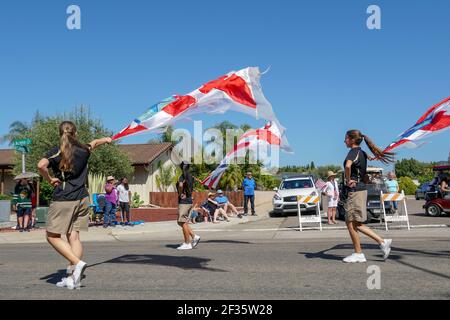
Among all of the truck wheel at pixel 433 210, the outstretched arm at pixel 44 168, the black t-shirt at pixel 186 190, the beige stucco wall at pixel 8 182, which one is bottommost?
the truck wheel at pixel 433 210

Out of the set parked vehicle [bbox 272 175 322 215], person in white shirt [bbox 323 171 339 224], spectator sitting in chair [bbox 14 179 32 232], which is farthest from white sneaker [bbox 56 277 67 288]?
parked vehicle [bbox 272 175 322 215]

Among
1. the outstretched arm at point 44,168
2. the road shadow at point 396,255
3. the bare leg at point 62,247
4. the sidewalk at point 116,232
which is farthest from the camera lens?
the sidewalk at point 116,232

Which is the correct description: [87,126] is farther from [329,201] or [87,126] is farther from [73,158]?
[73,158]

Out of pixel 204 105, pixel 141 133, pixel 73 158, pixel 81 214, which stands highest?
pixel 204 105

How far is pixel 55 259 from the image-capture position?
9.24 metres

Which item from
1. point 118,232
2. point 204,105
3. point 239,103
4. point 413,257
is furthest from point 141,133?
point 118,232

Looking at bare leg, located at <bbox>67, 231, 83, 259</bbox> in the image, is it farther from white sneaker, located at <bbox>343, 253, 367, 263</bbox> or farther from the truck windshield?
the truck windshield

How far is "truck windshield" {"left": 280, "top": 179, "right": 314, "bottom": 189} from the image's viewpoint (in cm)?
2264

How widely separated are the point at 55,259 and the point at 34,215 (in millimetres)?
7975

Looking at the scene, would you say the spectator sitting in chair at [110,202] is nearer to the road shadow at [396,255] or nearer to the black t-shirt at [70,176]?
the road shadow at [396,255]

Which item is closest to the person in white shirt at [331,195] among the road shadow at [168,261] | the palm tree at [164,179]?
the road shadow at [168,261]

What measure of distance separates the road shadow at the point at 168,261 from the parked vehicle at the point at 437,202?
42.1 ft

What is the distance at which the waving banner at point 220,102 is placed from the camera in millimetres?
9438
